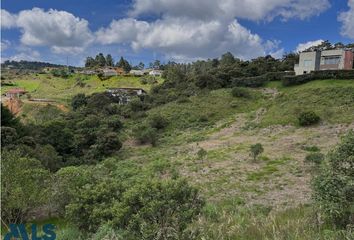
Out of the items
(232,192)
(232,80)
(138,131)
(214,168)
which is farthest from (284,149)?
(232,80)

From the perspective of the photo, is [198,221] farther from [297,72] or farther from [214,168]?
[297,72]

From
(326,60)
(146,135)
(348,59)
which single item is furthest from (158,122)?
(348,59)

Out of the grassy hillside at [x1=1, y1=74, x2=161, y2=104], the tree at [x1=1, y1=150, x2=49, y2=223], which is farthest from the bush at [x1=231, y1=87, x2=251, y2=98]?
the grassy hillside at [x1=1, y1=74, x2=161, y2=104]

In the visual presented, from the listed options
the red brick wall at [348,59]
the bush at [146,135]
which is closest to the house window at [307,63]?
the red brick wall at [348,59]

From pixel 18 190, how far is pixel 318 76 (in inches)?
1371

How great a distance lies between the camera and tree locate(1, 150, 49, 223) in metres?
13.4

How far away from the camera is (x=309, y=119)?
28.9 m

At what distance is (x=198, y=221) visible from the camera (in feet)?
24.6

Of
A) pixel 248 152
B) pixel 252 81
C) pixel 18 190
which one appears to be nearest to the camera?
pixel 18 190

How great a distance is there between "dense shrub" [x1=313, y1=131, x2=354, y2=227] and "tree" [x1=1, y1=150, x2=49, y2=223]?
10343mm

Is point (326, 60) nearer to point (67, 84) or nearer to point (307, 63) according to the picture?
point (307, 63)

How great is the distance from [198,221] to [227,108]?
3186 centimetres

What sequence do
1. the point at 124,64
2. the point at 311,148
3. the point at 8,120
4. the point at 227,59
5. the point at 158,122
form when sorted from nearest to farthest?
the point at 311,148 < the point at 8,120 < the point at 158,122 < the point at 227,59 < the point at 124,64

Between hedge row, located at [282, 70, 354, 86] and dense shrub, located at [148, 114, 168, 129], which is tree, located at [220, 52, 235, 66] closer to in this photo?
hedge row, located at [282, 70, 354, 86]
